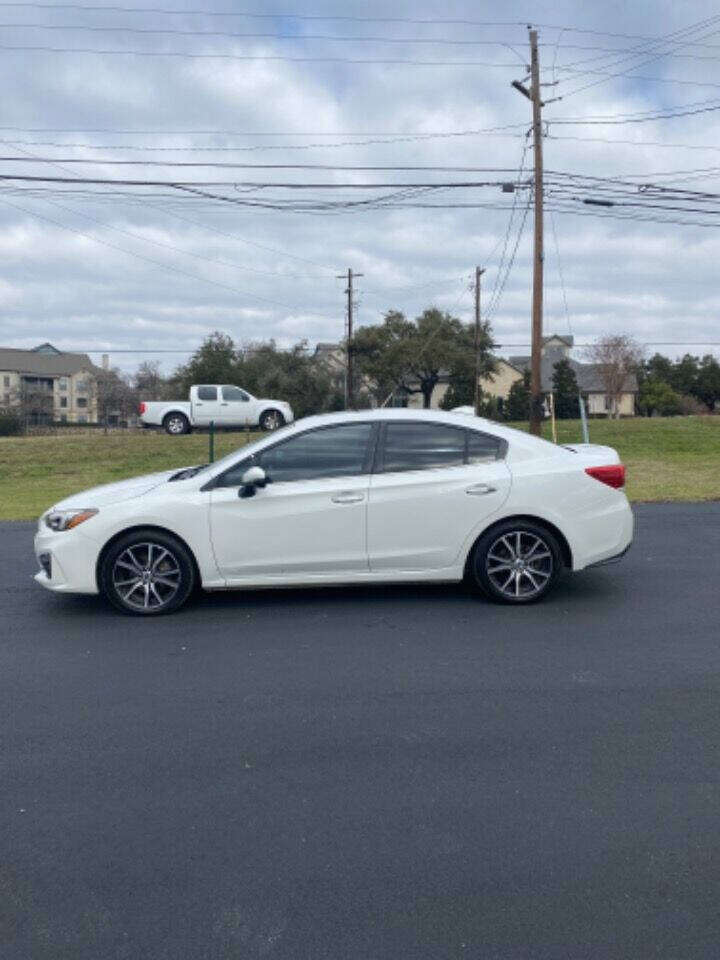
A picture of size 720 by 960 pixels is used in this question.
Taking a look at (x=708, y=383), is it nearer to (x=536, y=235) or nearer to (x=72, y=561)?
(x=536, y=235)

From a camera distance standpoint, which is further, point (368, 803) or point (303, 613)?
point (303, 613)

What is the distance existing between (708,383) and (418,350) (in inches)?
1110

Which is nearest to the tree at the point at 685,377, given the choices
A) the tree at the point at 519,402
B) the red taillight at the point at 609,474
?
the tree at the point at 519,402

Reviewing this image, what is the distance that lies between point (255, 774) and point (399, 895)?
44.6 inches

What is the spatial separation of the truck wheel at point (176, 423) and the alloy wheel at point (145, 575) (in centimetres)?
2127

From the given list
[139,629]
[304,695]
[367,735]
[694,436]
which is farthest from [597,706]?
[694,436]

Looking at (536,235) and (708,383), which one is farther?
(708,383)

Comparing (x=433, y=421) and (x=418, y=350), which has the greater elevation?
(x=418, y=350)

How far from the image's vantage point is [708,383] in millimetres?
67750

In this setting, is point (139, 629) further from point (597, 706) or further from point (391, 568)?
point (597, 706)

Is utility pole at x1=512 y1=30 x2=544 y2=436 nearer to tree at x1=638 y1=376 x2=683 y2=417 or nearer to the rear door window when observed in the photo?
the rear door window

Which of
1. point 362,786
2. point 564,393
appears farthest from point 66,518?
point 564,393

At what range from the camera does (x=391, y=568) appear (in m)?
6.97

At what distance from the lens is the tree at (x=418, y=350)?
51.7m
